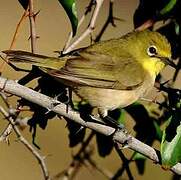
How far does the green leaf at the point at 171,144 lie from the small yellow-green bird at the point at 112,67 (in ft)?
1.83

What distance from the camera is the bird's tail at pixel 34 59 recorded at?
2891 mm

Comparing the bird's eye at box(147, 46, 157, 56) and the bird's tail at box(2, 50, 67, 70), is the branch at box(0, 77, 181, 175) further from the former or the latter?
the bird's eye at box(147, 46, 157, 56)

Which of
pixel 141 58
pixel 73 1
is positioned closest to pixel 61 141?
pixel 141 58

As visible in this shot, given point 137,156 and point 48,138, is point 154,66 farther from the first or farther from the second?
point 48,138

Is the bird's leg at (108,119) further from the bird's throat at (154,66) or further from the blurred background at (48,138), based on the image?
the blurred background at (48,138)

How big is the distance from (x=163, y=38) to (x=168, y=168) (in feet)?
3.03

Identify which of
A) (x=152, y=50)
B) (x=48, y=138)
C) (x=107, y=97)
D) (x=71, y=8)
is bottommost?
(x=48, y=138)

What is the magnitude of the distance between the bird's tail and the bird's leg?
370 millimetres

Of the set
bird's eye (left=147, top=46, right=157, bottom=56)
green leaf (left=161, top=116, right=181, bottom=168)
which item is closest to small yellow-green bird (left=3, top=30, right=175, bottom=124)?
bird's eye (left=147, top=46, right=157, bottom=56)

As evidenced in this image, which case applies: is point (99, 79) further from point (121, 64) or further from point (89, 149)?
point (89, 149)

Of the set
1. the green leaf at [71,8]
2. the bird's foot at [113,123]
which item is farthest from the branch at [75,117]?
the green leaf at [71,8]

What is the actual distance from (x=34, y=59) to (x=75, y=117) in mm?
509

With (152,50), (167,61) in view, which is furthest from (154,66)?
(167,61)

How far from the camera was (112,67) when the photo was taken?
3561mm
